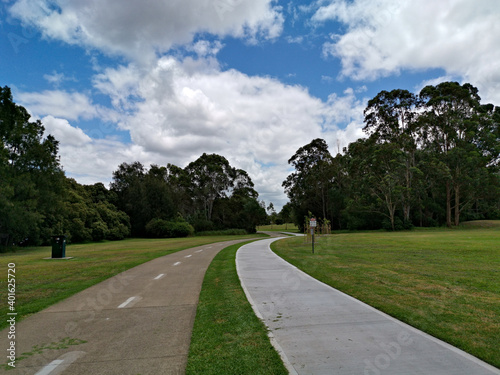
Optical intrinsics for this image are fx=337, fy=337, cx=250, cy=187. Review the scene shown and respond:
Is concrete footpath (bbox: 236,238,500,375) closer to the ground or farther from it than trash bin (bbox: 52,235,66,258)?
closer to the ground

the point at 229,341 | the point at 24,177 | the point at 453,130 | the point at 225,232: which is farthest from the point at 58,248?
the point at 453,130

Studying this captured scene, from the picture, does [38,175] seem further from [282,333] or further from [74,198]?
[282,333]

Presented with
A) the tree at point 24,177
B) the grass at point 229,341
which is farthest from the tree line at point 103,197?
the grass at point 229,341

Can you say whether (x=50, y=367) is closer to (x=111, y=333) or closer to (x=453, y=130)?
(x=111, y=333)

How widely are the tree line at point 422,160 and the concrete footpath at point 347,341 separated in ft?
159

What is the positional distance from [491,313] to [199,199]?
237 feet

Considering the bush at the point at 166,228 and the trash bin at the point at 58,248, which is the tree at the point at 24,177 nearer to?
the trash bin at the point at 58,248

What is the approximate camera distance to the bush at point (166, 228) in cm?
6019

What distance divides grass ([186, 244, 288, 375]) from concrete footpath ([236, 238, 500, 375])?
8.9 inches

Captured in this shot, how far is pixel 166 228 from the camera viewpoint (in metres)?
60.1

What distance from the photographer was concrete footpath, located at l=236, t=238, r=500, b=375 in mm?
4211

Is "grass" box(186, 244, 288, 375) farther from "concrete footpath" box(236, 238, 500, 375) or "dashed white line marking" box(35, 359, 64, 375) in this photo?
"dashed white line marking" box(35, 359, 64, 375)

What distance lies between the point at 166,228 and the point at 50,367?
5709 centimetres

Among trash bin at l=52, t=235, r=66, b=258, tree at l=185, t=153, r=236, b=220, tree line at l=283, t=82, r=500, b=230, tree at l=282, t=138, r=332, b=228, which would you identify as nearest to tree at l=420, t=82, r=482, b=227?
tree line at l=283, t=82, r=500, b=230
